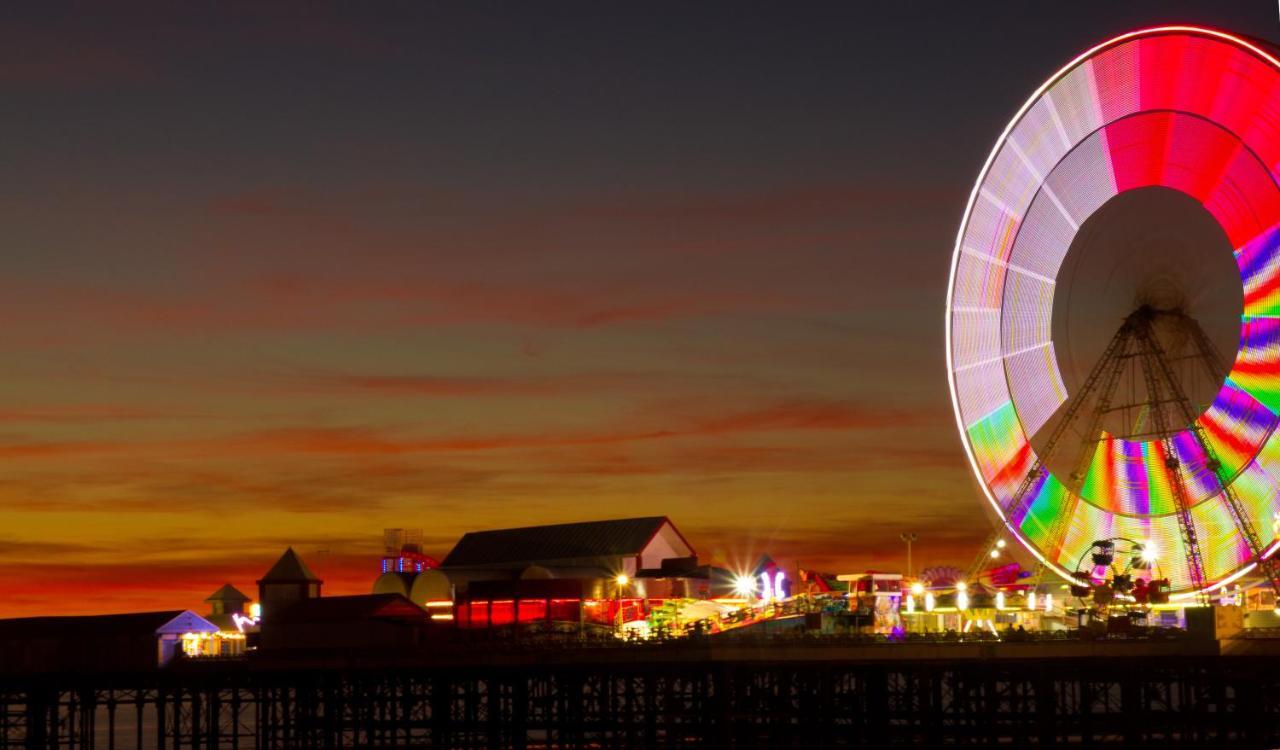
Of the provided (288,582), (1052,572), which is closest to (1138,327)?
(1052,572)

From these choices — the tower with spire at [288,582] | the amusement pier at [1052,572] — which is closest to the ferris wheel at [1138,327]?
the amusement pier at [1052,572]

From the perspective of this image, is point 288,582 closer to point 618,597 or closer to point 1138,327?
→ point 618,597

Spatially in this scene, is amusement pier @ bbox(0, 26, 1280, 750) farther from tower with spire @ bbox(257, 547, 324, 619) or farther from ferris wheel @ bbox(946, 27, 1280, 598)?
tower with spire @ bbox(257, 547, 324, 619)

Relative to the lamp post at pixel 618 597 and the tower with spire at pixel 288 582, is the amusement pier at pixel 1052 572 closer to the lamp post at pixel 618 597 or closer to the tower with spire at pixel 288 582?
the lamp post at pixel 618 597

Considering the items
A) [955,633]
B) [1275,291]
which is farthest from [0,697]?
[1275,291]

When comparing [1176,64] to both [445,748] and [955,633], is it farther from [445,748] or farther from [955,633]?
[445,748]

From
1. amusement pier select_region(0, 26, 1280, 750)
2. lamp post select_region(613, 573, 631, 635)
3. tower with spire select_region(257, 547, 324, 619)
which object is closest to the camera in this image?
amusement pier select_region(0, 26, 1280, 750)

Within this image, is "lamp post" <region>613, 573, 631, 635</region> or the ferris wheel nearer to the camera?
the ferris wheel

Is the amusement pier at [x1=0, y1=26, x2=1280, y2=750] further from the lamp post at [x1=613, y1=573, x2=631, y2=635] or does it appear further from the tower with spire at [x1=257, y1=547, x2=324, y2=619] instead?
the tower with spire at [x1=257, y1=547, x2=324, y2=619]

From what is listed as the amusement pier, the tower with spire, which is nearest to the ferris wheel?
the amusement pier

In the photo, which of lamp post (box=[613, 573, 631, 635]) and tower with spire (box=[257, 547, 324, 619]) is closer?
lamp post (box=[613, 573, 631, 635])

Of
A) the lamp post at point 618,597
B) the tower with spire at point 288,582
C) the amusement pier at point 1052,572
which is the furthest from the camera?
the tower with spire at point 288,582

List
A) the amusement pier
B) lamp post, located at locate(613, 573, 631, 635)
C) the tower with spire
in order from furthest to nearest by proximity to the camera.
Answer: the tower with spire
lamp post, located at locate(613, 573, 631, 635)
the amusement pier

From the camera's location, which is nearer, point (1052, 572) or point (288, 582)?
point (1052, 572)
